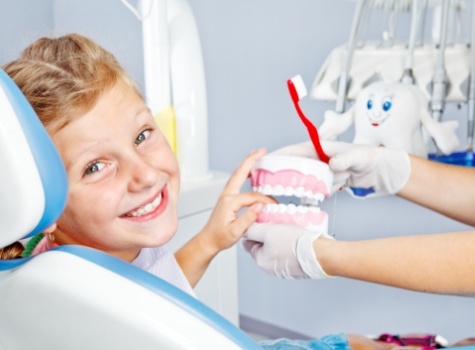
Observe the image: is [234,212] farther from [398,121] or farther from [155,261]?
[398,121]

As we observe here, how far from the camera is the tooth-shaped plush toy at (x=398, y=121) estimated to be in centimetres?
137

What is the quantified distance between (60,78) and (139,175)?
0.16m

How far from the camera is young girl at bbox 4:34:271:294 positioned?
84 cm

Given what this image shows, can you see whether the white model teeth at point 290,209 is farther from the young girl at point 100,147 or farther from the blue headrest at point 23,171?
the blue headrest at point 23,171

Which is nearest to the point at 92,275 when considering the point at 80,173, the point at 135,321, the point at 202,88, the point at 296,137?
the point at 135,321

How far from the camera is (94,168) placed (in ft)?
2.82

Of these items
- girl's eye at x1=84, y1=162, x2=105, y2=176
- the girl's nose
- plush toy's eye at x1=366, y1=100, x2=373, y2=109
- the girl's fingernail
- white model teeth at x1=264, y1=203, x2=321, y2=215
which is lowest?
the girl's fingernail

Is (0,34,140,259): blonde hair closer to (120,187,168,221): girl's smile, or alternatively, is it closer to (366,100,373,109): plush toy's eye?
(120,187,168,221): girl's smile

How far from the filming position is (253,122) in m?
2.22

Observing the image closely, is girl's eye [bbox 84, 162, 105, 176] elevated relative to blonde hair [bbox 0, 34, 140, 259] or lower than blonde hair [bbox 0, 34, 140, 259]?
lower

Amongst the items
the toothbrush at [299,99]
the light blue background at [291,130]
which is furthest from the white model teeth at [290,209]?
the light blue background at [291,130]

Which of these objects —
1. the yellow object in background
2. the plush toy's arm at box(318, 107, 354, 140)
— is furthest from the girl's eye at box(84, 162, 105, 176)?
the plush toy's arm at box(318, 107, 354, 140)

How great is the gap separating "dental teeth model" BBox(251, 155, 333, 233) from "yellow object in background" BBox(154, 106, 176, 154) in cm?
40

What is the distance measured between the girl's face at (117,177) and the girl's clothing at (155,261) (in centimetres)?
4
